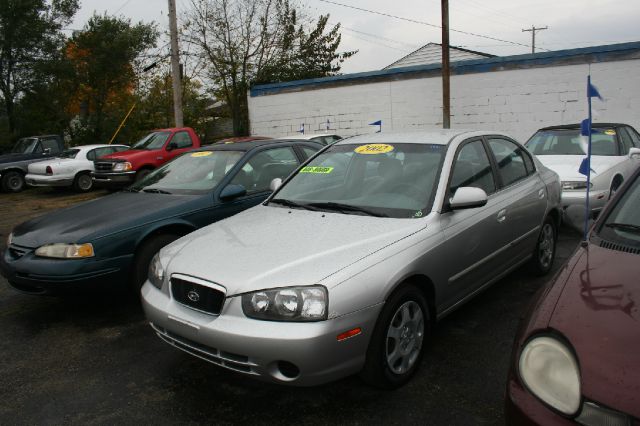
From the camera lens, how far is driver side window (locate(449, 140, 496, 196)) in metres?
3.63

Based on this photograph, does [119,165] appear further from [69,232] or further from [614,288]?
[614,288]

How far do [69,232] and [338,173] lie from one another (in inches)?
91.5

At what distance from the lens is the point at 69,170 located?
13.4 meters

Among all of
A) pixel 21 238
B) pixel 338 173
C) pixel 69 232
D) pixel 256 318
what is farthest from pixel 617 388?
pixel 21 238

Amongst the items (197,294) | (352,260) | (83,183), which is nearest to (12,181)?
(83,183)

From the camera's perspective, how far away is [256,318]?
101 inches

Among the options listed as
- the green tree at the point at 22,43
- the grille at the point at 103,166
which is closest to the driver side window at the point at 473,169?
the grille at the point at 103,166

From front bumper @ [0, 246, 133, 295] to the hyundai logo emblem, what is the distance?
155 cm

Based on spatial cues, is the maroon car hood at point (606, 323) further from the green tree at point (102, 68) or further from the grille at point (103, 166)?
the green tree at point (102, 68)

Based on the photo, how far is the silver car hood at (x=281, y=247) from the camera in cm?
266

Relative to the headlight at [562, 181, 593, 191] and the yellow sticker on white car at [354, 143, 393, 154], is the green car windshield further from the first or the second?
the headlight at [562, 181, 593, 191]

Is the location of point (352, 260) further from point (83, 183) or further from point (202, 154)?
point (83, 183)

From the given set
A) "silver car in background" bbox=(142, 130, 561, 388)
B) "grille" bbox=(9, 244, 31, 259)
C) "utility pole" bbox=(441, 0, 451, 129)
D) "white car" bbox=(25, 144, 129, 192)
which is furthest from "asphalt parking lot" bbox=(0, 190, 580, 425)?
"utility pole" bbox=(441, 0, 451, 129)

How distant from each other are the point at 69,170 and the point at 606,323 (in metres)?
14.1
